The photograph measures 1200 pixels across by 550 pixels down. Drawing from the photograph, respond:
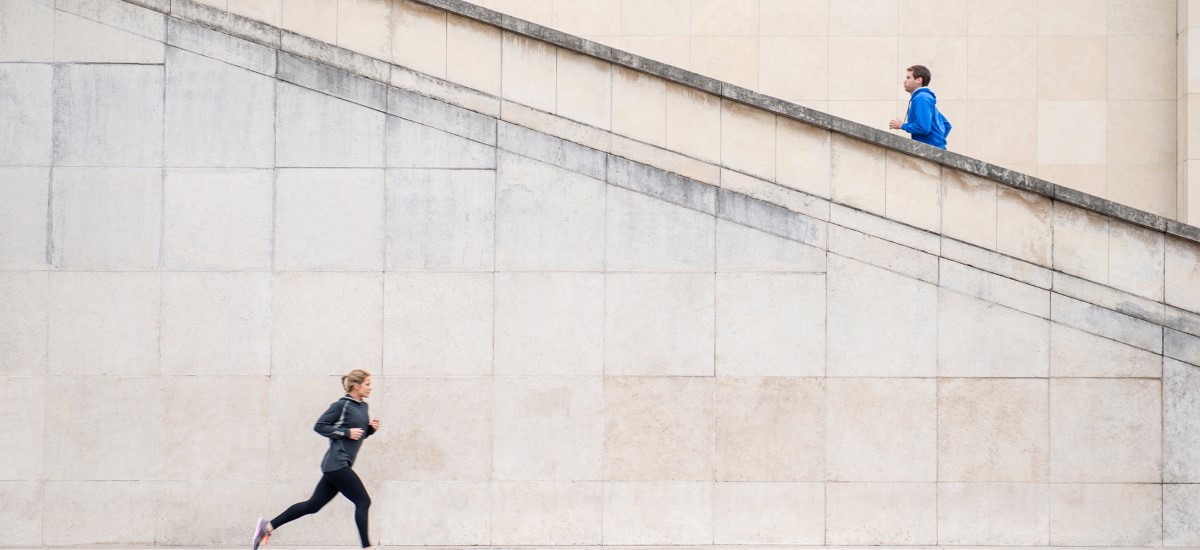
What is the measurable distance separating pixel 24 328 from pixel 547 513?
5.06 meters

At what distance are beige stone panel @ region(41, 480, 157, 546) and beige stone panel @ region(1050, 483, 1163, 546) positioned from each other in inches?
319

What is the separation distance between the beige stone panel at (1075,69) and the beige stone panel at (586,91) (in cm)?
615

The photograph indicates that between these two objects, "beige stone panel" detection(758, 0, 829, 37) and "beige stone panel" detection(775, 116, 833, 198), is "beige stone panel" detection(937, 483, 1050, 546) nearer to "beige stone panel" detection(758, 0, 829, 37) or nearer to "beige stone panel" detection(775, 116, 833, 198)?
"beige stone panel" detection(775, 116, 833, 198)

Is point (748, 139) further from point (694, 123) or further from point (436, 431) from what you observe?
point (436, 431)

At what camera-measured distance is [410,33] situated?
10086 millimetres

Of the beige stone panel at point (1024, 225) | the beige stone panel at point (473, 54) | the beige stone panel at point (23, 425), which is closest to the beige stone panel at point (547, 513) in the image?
the beige stone panel at point (473, 54)

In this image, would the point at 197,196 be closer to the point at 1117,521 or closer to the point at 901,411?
the point at 901,411

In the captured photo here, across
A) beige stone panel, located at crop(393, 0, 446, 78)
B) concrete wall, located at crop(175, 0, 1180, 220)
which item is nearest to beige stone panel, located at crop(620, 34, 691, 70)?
concrete wall, located at crop(175, 0, 1180, 220)

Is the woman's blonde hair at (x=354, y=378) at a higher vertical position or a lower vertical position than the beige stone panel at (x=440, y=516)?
higher

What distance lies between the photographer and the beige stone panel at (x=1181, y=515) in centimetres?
958

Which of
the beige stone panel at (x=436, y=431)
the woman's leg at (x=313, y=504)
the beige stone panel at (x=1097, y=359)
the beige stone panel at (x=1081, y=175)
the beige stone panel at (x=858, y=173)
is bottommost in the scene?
the woman's leg at (x=313, y=504)

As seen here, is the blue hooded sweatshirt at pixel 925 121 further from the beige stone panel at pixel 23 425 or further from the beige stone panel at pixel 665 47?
the beige stone panel at pixel 23 425

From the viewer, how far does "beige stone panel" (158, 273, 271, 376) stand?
32.4ft

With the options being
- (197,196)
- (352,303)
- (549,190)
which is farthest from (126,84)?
(549,190)
